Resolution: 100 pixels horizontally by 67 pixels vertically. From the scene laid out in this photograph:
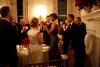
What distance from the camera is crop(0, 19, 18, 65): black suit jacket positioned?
12.0 ft

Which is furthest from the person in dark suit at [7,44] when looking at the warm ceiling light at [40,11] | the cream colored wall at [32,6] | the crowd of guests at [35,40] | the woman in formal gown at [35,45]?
the cream colored wall at [32,6]

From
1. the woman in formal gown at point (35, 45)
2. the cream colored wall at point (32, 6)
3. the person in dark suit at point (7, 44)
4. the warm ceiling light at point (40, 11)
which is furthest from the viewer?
the cream colored wall at point (32, 6)

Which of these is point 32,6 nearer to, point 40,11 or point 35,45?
point 40,11

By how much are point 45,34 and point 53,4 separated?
726cm

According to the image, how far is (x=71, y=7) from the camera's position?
1385 centimetres

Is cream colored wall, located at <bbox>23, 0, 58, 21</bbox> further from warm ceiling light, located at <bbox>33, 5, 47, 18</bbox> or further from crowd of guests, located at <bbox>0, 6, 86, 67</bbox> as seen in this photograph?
crowd of guests, located at <bbox>0, 6, 86, 67</bbox>

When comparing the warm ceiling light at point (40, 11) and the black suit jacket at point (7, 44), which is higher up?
the warm ceiling light at point (40, 11)

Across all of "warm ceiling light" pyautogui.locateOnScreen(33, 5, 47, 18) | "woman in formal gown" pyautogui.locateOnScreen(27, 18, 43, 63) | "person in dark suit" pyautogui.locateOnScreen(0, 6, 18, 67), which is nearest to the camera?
"person in dark suit" pyautogui.locateOnScreen(0, 6, 18, 67)

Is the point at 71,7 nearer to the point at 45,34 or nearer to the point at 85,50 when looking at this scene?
the point at 45,34

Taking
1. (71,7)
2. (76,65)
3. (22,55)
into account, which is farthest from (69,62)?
(71,7)

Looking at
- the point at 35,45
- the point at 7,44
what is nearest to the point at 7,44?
the point at 7,44

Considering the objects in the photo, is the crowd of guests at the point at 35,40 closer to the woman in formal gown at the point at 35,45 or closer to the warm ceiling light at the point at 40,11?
the woman in formal gown at the point at 35,45

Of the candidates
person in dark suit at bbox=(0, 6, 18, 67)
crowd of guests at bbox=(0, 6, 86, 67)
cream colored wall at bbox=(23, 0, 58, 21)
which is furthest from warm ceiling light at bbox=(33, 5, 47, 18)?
person in dark suit at bbox=(0, 6, 18, 67)

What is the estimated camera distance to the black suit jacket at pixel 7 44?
3652 millimetres
